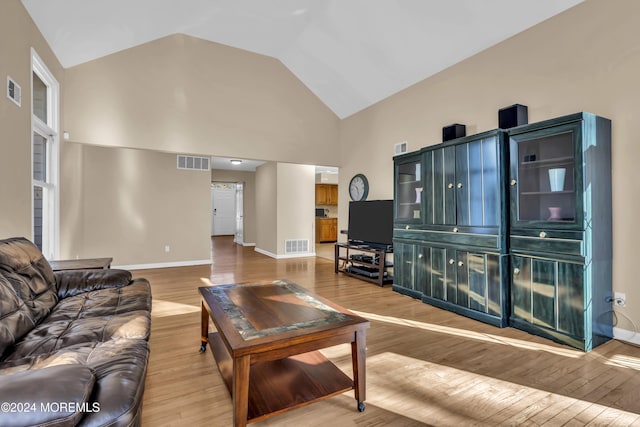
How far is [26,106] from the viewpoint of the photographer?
114 inches

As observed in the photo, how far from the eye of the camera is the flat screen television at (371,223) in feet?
16.1

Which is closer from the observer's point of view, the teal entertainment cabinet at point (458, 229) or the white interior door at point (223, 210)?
Answer: the teal entertainment cabinet at point (458, 229)

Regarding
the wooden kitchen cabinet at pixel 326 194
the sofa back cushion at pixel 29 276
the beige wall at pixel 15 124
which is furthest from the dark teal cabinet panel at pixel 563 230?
the wooden kitchen cabinet at pixel 326 194

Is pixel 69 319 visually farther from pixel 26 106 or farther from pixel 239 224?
pixel 239 224

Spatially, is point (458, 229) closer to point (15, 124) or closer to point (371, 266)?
point (371, 266)

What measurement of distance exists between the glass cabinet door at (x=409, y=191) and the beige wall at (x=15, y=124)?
13.6ft

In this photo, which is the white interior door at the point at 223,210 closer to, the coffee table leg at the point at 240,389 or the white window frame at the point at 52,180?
the white window frame at the point at 52,180

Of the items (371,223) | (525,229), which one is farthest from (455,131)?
(371,223)

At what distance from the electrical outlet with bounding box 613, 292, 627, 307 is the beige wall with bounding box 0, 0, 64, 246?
5.17 m

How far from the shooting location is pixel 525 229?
2.95 m

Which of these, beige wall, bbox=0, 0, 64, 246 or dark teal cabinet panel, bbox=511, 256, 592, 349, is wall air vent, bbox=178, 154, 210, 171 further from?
dark teal cabinet panel, bbox=511, 256, 592, 349

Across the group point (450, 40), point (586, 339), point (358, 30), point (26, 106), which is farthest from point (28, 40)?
point (586, 339)

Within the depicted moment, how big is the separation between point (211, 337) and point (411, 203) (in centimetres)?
302

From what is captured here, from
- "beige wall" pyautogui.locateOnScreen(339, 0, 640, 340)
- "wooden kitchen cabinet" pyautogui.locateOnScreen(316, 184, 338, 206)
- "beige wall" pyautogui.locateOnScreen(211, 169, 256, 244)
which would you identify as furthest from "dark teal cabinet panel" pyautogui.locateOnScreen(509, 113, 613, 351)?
"wooden kitchen cabinet" pyautogui.locateOnScreen(316, 184, 338, 206)
